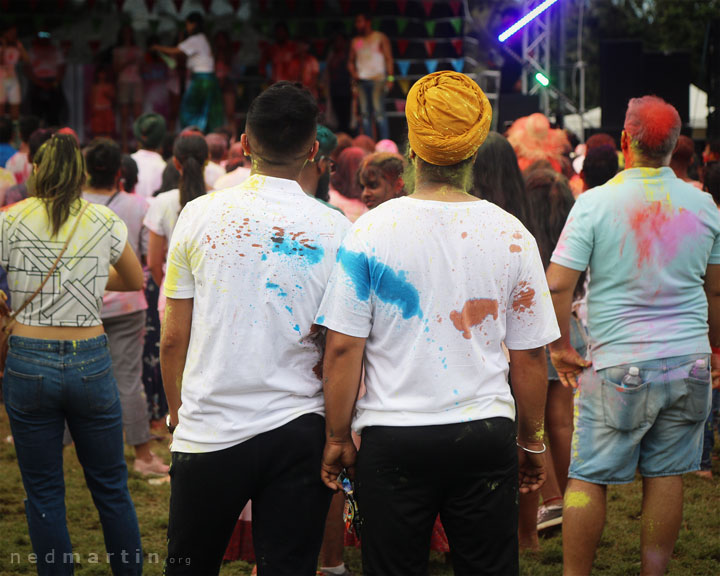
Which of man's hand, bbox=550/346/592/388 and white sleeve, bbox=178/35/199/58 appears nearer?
man's hand, bbox=550/346/592/388

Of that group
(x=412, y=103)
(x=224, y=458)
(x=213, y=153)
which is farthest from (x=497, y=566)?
(x=213, y=153)

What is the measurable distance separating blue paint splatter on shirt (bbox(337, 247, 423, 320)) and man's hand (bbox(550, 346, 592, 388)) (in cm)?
122

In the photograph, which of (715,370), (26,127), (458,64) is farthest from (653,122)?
(458,64)

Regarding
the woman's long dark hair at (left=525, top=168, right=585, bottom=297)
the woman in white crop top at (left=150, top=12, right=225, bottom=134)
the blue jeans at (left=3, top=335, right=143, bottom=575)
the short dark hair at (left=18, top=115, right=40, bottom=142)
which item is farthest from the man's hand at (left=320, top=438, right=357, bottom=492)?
the woman in white crop top at (left=150, top=12, right=225, bottom=134)

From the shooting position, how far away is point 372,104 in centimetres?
1411

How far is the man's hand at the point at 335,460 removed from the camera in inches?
93.1

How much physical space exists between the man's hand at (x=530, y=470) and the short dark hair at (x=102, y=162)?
2.76m

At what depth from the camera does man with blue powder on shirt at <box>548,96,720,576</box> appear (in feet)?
10.4

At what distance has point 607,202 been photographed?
3.22 meters

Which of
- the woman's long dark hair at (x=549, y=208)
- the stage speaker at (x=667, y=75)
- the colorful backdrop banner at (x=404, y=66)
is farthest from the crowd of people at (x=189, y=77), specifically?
the woman's long dark hair at (x=549, y=208)

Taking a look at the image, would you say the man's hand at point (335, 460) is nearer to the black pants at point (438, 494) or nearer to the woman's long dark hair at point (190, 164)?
the black pants at point (438, 494)

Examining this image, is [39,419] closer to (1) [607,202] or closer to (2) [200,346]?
(2) [200,346]

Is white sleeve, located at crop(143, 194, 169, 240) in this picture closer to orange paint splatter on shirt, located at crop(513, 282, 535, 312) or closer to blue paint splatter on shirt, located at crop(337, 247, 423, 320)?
blue paint splatter on shirt, located at crop(337, 247, 423, 320)

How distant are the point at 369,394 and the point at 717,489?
345cm
